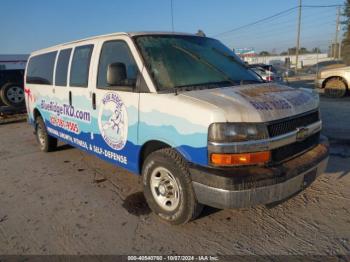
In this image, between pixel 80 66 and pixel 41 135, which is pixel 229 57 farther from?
pixel 41 135

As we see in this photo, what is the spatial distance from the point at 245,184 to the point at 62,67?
150 inches

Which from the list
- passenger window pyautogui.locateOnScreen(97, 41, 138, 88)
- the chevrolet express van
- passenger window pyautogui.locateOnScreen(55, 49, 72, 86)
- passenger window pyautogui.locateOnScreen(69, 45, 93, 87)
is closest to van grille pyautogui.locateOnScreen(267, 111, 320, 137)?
the chevrolet express van

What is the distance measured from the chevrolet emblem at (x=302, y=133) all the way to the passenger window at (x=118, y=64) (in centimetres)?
182

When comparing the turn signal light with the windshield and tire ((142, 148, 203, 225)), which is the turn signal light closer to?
tire ((142, 148, 203, 225))

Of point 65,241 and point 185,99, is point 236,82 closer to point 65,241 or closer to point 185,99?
point 185,99

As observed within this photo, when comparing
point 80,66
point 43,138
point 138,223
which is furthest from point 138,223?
point 43,138

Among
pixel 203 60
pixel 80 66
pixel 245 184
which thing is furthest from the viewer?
pixel 80 66

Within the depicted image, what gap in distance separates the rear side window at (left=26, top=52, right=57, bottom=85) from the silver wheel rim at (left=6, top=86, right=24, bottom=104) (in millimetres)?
5059

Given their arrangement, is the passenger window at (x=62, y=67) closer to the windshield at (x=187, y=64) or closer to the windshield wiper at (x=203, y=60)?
the windshield at (x=187, y=64)

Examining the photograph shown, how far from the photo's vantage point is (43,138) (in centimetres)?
655

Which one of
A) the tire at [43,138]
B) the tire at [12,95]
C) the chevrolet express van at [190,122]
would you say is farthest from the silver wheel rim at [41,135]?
the tire at [12,95]

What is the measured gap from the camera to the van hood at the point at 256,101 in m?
2.85

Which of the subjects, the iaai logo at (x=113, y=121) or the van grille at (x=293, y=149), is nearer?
the van grille at (x=293, y=149)

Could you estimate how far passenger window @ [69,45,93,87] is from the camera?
14.6ft
